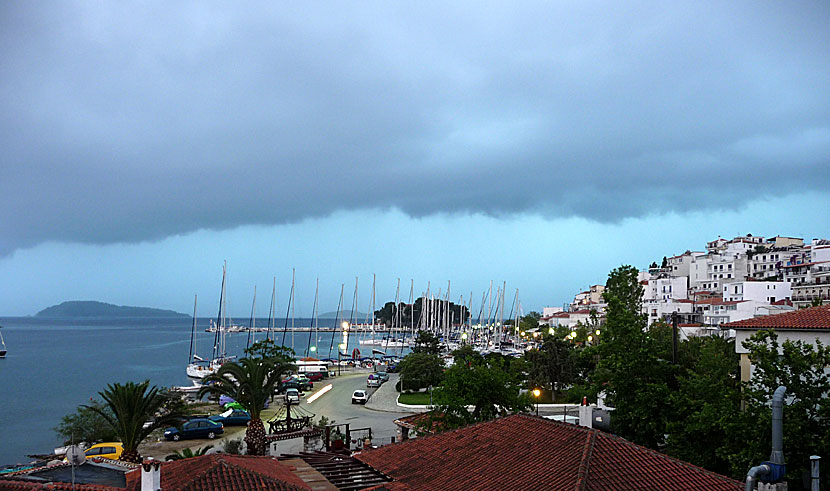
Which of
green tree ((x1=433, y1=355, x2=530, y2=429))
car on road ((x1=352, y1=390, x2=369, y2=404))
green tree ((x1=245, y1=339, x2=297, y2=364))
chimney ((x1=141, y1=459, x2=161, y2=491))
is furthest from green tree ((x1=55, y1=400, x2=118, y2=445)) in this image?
chimney ((x1=141, y1=459, x2=161, y2=491))

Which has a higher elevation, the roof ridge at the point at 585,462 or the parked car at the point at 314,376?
the roof ridge at the point at 585,462

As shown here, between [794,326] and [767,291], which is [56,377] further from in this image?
[767,291]

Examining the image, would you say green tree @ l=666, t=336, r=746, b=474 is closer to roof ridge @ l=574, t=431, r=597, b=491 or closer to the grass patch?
roof ridge @ l=574, t=431, r=597, b=491

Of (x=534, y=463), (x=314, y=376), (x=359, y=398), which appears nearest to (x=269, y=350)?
(x=359, y=398)

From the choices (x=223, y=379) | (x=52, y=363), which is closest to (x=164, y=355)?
(x=52, y=363)

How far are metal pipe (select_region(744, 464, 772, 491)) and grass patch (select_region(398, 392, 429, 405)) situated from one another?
35869 mm

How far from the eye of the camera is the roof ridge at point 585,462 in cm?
1247

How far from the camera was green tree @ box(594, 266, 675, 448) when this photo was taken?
70.0 feet

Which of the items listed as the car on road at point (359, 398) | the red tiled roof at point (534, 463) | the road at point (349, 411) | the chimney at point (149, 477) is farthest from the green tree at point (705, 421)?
the car on road at point (359, 398)

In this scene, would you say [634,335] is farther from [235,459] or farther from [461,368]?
[235,459]

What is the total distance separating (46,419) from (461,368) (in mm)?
48482

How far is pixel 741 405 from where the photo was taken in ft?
73.2

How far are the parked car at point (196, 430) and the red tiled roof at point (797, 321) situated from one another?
28.1 metres

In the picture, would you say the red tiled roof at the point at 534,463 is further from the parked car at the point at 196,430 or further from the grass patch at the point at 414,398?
the grass patch at the point at 414,398
